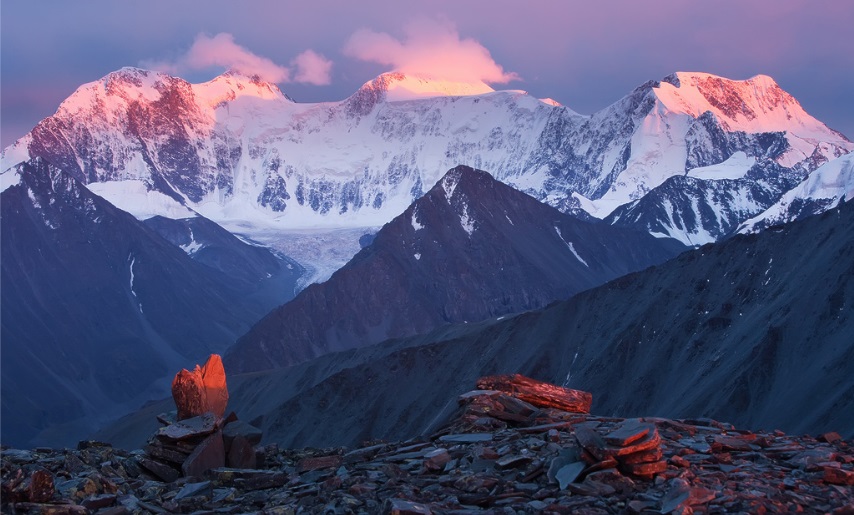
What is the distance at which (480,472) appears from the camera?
19484 millimetres

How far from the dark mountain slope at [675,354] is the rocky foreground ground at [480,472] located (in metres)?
37.3

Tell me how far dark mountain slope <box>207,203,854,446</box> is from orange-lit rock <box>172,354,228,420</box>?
124 feet

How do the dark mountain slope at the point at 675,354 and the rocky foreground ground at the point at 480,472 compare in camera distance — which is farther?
the dark mountain slope at the point at 675,354

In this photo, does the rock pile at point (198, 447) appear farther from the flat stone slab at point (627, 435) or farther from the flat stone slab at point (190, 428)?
the flat stone slab at point (627, 435)

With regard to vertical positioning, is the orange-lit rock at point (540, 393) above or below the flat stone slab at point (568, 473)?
above

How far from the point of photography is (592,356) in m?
96.0

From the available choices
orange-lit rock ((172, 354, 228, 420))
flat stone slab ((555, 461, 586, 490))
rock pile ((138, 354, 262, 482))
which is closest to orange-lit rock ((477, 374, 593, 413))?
rock pile ((138, 354, 262, 482))

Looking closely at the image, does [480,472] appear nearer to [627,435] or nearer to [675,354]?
[627,435]

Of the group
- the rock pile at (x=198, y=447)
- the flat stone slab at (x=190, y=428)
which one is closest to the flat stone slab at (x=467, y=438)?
the rock pile at (x=198, y=447)

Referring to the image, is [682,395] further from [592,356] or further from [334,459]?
[334,459]

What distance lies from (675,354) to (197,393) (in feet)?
217

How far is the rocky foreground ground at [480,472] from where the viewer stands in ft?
57.9

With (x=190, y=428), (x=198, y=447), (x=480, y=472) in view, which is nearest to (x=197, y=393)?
(x=190, y=428)

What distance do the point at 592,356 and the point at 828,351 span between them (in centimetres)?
2798
